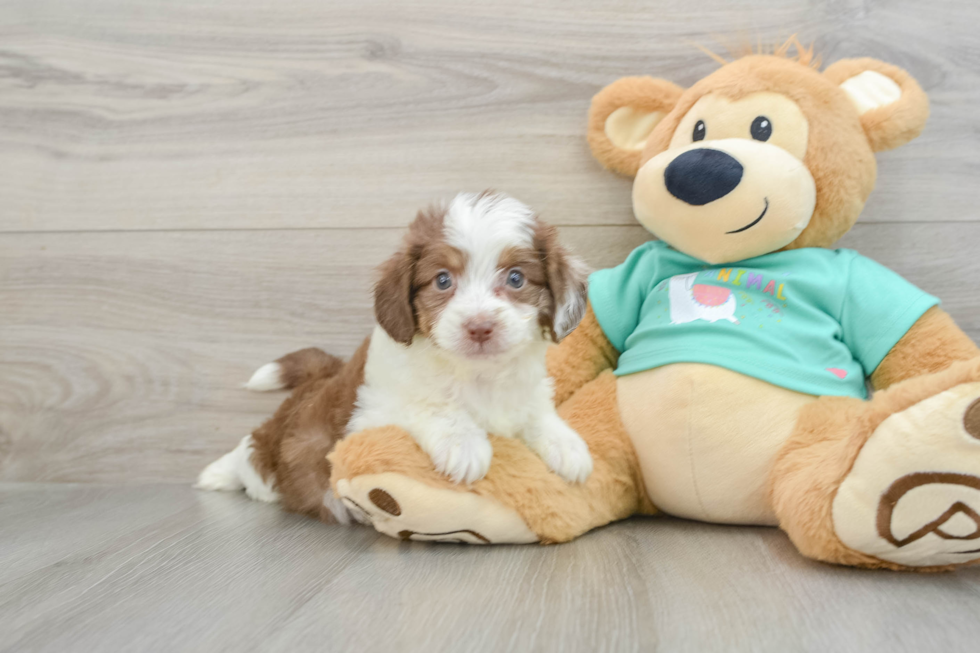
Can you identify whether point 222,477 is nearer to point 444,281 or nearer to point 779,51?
point 444,281

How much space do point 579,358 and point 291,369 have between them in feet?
2.45

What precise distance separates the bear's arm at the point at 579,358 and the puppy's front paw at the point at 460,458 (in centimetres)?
38

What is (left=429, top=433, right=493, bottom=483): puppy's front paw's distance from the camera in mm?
1218

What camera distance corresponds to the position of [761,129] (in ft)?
4.74

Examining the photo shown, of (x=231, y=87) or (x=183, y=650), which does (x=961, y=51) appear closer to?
(x=231, y=87)

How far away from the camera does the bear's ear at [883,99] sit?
4.83 feet

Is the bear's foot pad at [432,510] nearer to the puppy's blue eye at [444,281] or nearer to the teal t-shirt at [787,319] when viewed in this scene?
the puppy's blue eye at [444,281]

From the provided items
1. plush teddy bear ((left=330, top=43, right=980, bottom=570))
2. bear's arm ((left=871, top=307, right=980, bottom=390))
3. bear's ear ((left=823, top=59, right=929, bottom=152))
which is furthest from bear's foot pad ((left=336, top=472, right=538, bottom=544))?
bear's ear ((left=823, top=59, right=929, bottom=152))

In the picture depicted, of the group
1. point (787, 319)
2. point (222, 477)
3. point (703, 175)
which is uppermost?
point (703, 175)

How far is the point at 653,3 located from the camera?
1799 mm

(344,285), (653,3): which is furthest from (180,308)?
(653,3)

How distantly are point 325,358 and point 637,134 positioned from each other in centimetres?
96

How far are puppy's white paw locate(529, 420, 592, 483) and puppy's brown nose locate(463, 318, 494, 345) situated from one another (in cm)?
29

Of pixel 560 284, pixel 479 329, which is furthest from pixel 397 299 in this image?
pixel 560 284
